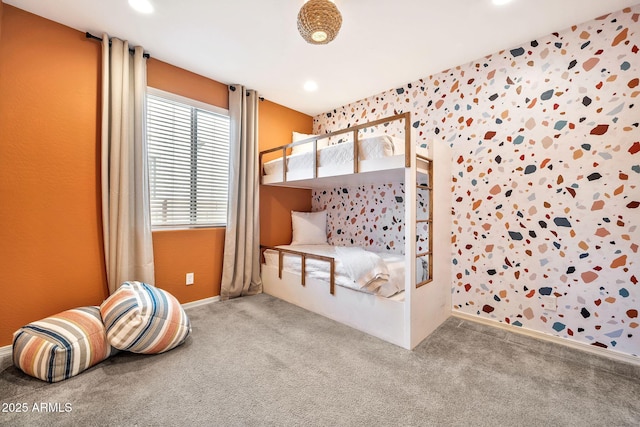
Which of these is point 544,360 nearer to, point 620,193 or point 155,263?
point 620,193

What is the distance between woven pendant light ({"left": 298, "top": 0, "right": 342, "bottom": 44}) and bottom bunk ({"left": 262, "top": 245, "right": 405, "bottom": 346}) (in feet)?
5.36

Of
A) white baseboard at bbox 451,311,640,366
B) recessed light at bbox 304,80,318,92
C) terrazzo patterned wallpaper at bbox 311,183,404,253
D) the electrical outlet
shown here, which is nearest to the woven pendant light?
recessed light at bbox 304,80,318,92

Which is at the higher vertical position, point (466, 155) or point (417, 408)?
point (466, 155)

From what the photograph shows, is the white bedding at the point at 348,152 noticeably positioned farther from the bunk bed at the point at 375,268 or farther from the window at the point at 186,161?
the window at the point at 186,161

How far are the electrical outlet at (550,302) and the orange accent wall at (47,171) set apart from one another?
367 cm

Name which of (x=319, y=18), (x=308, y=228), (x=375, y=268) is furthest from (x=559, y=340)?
(x=319, y=18)

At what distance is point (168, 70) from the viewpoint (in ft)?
8.93

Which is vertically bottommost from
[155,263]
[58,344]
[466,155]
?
[58,344]

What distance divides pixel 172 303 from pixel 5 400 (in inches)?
35.1

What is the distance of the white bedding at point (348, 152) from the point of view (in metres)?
2.25

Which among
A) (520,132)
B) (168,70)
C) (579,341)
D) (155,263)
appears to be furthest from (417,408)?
(168,70)

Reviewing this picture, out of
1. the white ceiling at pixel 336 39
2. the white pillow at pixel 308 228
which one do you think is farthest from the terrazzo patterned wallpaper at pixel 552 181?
the white pillow at pixel 308 228

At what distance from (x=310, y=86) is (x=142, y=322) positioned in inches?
109

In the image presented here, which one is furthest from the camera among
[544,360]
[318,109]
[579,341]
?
[318,109]
